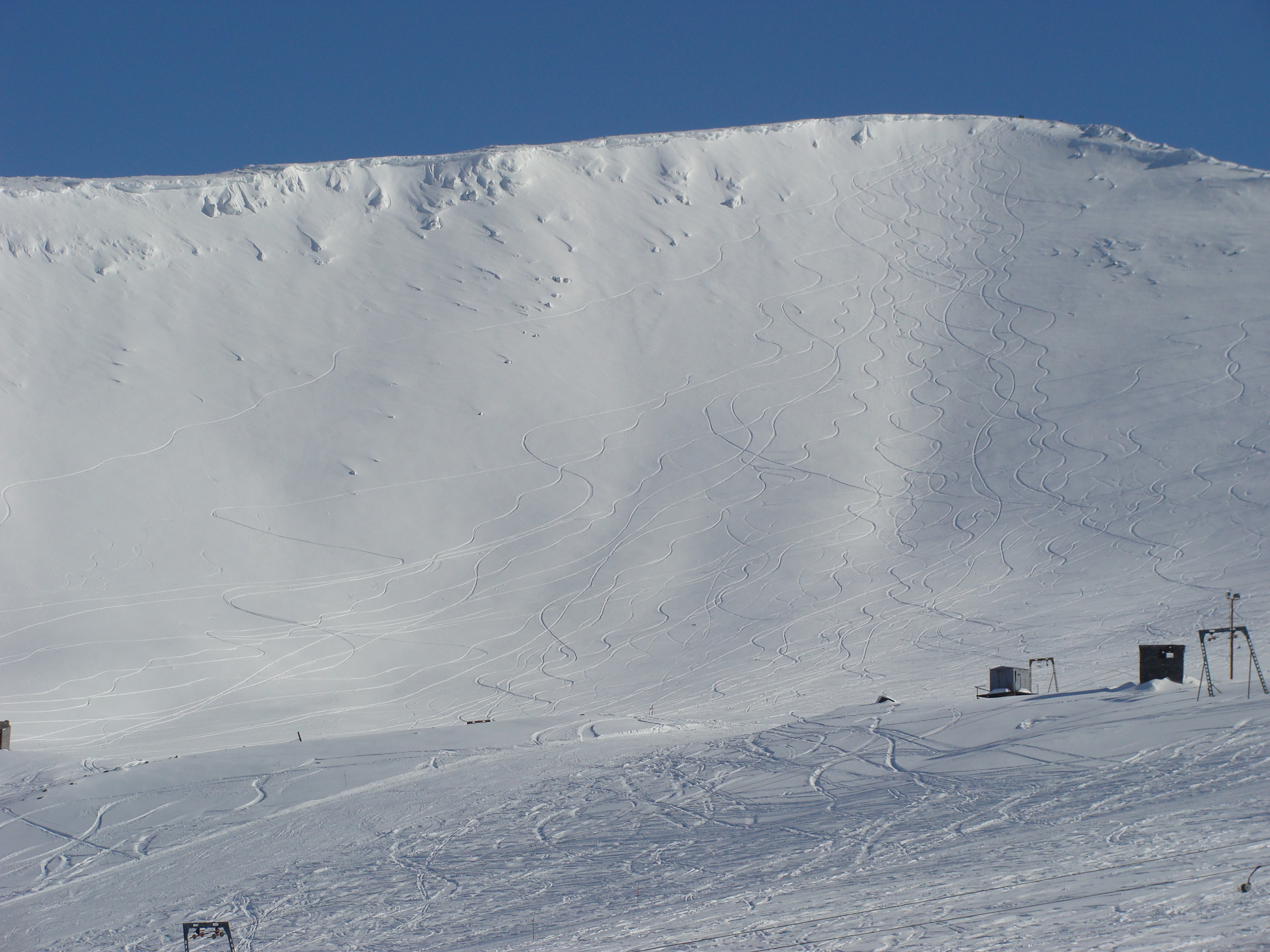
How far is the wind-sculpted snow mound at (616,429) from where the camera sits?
20406mm

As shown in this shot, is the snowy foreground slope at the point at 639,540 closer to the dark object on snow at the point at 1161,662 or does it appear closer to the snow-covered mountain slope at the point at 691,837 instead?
the snow-covered mountain slope at the point at 691,837

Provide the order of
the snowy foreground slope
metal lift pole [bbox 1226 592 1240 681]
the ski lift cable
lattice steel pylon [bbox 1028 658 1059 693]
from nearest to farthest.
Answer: the ski lift cable, the snowy foreground slope, metal lift pole [bbox 1226 592 1240 681], lattice steel pylon [bbox 1028 658 1059 693]

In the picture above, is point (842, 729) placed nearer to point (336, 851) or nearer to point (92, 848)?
point (336, 851)

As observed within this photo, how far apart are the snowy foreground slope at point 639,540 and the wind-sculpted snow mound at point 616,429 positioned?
4.8 inches

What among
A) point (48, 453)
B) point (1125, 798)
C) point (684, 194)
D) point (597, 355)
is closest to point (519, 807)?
point (1125, 798)

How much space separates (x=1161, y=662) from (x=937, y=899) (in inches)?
270

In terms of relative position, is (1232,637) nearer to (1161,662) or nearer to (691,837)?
(1161,662)

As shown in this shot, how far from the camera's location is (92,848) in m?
12.0

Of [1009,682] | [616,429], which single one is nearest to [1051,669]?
[1009,682]

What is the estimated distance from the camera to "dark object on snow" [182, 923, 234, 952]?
773 centimetres

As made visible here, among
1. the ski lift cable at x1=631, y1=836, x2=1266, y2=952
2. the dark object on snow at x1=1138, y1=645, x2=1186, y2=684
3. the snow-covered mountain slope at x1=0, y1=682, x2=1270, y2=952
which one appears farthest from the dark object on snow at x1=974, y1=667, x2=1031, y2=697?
the ski lift cable at x1=631, y1=836, x2=1266, y2=952

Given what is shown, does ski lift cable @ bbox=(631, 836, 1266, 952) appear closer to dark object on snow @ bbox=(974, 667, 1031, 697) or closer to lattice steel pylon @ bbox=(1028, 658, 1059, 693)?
dark object on snow @ bbox=(974, 667, 1031, 697)

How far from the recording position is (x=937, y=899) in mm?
7301

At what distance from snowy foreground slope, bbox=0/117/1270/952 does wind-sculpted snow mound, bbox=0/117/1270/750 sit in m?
0.12
